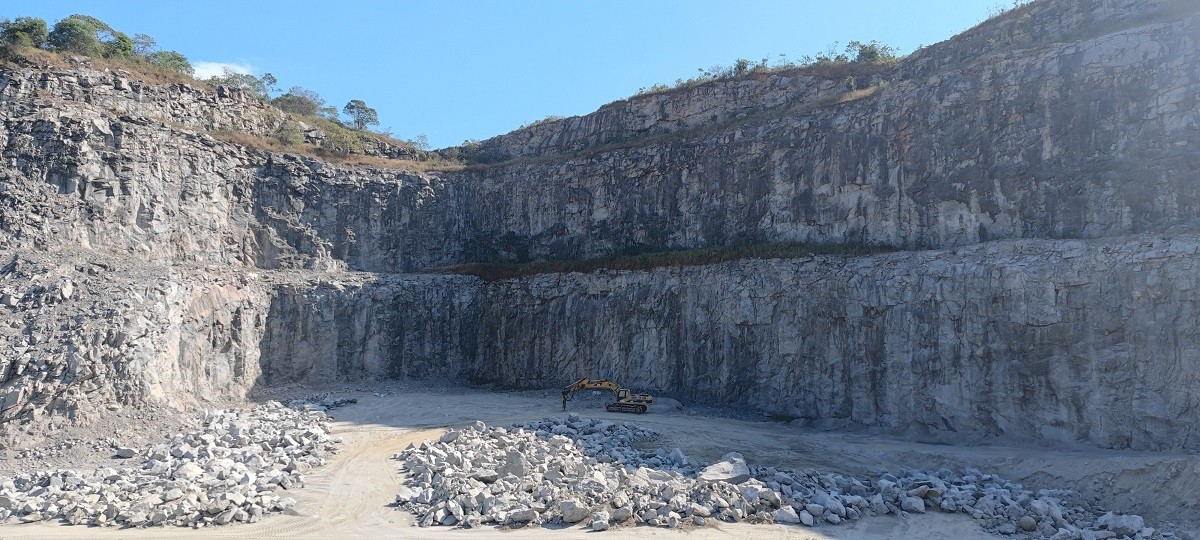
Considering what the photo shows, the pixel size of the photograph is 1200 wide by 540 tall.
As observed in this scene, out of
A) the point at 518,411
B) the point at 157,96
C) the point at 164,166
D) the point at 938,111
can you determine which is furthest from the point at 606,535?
the point at 157,96

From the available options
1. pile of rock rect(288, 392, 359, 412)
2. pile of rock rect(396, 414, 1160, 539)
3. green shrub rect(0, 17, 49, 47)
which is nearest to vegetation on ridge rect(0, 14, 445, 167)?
green shrub rect(0, 17, 49, 47)

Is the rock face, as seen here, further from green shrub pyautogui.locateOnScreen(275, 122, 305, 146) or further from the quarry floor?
the quarry floor

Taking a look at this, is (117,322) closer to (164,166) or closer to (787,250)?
(164,166)

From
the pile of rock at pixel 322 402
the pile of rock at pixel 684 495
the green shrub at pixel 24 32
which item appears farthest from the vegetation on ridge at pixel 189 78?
the pile of rock at pixel 684 495

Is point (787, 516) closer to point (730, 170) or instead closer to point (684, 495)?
point (684, 495)

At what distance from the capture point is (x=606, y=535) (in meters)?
13.9

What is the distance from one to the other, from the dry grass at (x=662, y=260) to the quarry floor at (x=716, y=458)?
20.6 feet

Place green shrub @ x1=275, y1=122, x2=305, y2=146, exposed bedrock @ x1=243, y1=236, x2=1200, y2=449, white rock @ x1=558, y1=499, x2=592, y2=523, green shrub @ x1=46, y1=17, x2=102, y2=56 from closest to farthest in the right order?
white rock @ x1=558, y1=499, x2=592, y2=523 < exposed bedrock @ x1=243, y1=236, x2=1200, y2=449 < green shrub @ x1=46, y1=17, x2=102, y2=56 < green shrub @ x1=275, y1=122, x2=305, y2=146

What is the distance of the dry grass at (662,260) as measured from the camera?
87.7 ft

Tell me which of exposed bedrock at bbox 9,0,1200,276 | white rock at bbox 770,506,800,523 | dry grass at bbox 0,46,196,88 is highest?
dry grass at bbox 0,46,196,88

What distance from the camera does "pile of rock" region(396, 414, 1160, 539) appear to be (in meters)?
14.5

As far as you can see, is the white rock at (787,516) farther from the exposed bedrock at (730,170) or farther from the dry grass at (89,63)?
the dry grass at (89,63)

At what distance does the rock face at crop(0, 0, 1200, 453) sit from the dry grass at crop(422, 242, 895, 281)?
0.51 m

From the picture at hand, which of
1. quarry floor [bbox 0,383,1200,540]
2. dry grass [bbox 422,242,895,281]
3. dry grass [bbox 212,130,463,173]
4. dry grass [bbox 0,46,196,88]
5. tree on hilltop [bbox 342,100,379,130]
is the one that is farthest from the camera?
tree on hilltop [bbox 342,100,379,130]
